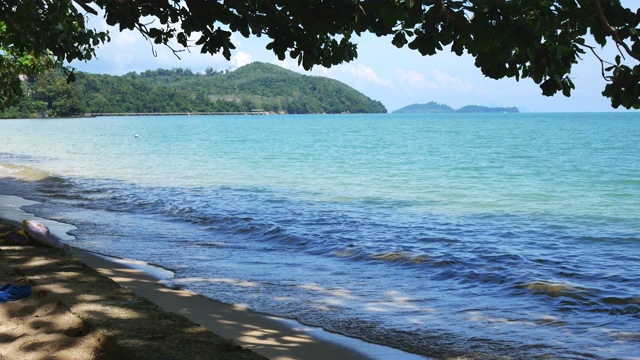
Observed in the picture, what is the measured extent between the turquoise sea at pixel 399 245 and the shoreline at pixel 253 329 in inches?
9.7

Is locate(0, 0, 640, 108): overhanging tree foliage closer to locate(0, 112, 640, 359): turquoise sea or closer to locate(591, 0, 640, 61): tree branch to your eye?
locate(591, 0, 640, 61): tree branch

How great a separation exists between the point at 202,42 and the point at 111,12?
3.11 feet

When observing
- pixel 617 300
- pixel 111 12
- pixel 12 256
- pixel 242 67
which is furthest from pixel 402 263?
pixel 242 67

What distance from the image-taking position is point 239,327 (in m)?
5.91

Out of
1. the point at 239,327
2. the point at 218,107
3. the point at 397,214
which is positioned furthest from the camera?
the point at 218,107

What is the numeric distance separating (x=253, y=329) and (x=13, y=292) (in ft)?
6.52

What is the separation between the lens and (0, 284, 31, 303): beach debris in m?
5.36

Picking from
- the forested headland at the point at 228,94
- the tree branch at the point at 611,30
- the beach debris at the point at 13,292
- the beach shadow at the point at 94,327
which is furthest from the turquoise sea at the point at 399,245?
the forested headland at the point at 228,94

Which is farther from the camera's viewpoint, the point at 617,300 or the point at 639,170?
the point at 639,170

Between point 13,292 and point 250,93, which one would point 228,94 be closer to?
point 250,93

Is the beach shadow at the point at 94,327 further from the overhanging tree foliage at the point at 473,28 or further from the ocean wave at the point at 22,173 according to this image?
the ocean wave at the point at 22,173

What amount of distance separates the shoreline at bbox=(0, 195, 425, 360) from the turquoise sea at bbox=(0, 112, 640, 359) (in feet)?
0.81

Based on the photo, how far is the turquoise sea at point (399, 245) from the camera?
6.42 metres

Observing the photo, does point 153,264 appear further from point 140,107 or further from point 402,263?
point 140,107
